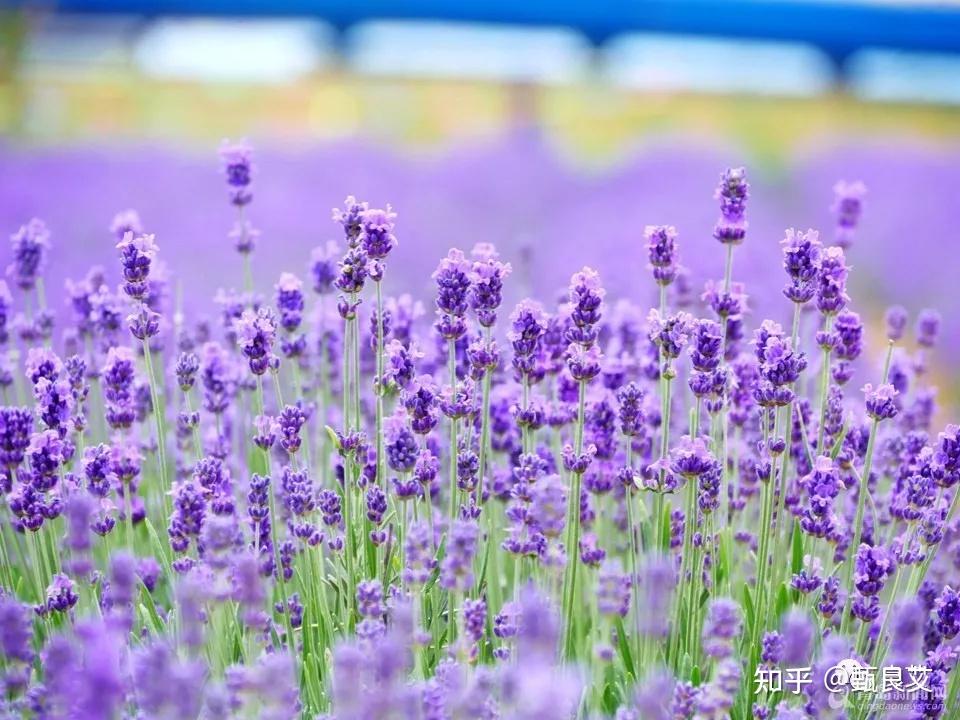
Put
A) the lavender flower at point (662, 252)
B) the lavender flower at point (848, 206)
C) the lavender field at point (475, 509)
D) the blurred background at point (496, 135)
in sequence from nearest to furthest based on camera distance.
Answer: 1. the lavender field at point (475, 509)
2. the lavender flower at point (662, 252)
3. the lavender flower at point (848, 206)
4. the blurred background at point (496, 135)

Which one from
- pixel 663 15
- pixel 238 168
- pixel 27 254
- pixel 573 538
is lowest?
pixel 573 538

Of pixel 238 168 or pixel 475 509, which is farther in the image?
pixel 238 168

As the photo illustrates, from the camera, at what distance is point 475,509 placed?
1854mm

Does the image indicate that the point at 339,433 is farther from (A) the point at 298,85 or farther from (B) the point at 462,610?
(A) the point at 298,85

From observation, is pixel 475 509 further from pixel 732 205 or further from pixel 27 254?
pixel 27 254

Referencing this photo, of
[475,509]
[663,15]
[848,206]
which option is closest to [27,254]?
[475,509]

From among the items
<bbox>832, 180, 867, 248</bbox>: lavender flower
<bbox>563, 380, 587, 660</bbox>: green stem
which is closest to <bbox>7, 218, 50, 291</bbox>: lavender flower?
<bbox>563, 380, 587, 660</bbox>: green stem

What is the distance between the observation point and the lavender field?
4.83 feet

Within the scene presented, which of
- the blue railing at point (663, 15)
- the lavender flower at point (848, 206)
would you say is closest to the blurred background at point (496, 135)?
the blue railing at point (663, 15)

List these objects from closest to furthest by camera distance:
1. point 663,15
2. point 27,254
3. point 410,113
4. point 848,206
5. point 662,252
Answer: point 662,252 → point 27,254 → point 848,206 → point 663,15 → point 410,113

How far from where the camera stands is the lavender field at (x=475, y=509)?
57.9 inches

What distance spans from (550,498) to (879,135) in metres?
8.21

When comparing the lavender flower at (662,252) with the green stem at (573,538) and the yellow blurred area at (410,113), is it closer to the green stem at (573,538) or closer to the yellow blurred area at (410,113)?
the green stem at (573,538)

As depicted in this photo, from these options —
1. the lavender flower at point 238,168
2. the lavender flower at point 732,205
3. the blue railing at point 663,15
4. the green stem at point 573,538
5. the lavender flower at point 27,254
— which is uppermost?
the blue railing at point 663,15
